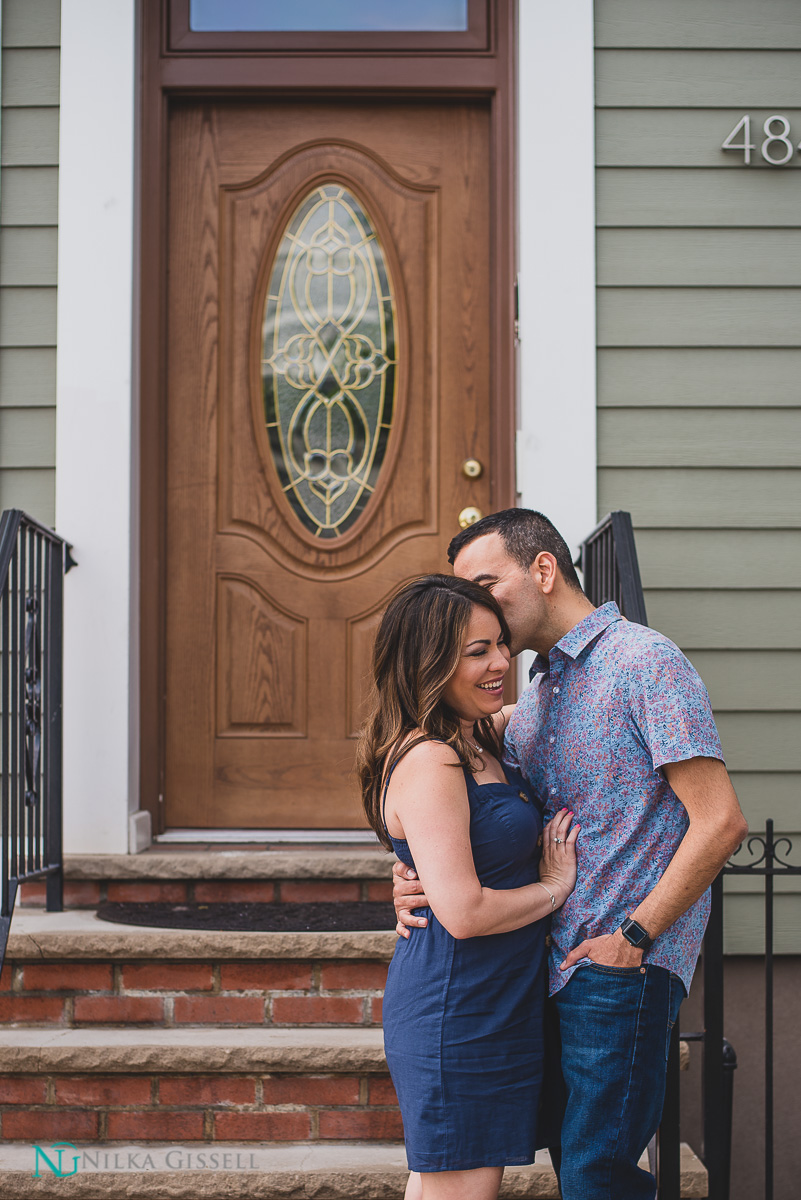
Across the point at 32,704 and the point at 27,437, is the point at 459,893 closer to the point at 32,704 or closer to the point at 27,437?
the point at 32,704

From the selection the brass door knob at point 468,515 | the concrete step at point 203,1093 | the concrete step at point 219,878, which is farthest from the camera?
the brass door knob at point 468,515

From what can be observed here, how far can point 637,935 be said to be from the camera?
1561 millimetres

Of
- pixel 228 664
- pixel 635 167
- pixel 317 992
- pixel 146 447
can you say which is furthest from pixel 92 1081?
pixel 635 167

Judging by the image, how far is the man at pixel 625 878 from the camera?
155cm

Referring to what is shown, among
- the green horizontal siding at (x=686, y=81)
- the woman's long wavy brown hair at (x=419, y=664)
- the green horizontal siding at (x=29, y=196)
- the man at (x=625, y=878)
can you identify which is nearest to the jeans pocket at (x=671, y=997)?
the man at (x=625, y=878)

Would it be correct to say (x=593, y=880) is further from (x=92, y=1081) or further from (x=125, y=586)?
(x=125, y=586)

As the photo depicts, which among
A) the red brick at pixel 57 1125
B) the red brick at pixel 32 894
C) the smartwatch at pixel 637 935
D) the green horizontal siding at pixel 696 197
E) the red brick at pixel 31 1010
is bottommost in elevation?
the red brick at pixel 57 1125

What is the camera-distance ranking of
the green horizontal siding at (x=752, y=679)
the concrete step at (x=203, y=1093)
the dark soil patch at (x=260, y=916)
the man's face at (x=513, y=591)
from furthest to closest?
the green horizontal siding at (x=752, y=679) < the dark soil patch at (x=260, y=916) < the concrete step at (x=203, y=1093) < the man's face at (x=513, y=591)

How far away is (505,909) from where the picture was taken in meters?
1.58

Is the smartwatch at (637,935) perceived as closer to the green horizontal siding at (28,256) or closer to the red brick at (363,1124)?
the red brick at (363,1124)

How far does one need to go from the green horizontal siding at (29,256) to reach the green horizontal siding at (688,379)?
1881mm

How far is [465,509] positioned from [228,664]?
1008mm

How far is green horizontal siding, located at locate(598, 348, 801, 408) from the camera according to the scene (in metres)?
3.45

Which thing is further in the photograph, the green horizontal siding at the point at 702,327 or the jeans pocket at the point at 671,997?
the green horizontal siding at the point at 702,327
